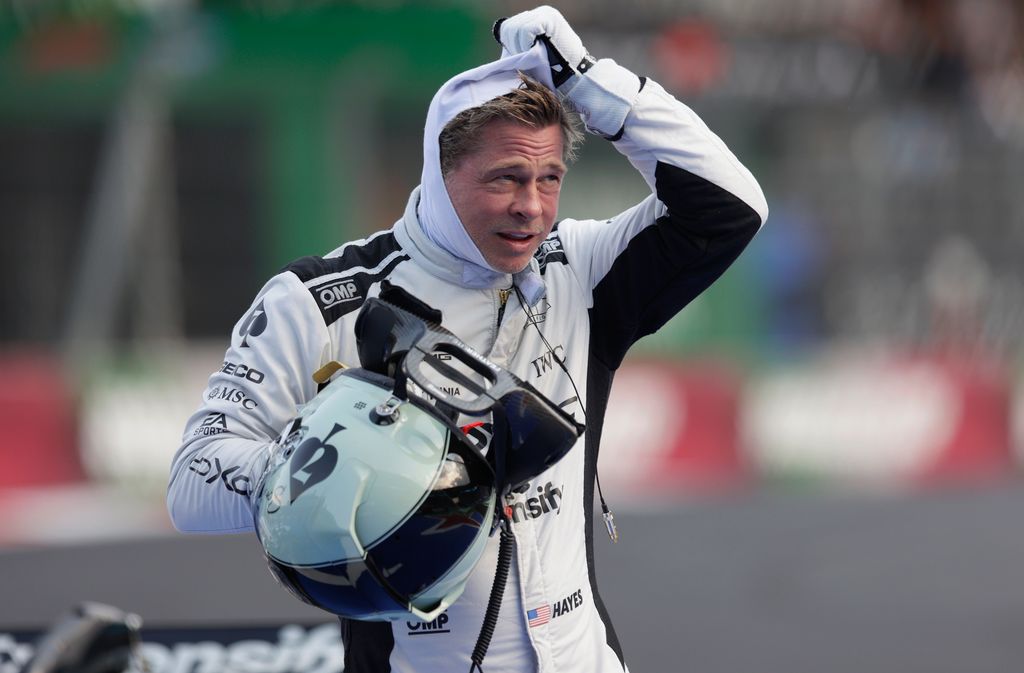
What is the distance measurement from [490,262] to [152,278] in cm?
1025

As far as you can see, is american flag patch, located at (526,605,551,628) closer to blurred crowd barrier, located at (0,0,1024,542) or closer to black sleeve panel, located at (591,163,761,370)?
black sleeve panel, located at (591,163,761,370)

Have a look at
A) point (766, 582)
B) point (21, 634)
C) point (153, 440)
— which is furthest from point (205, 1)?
point (21, 634)

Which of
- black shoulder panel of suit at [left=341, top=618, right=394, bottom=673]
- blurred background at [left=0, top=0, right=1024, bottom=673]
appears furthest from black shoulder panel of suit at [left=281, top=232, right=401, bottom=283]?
blurred background at [left=0, top=0, right=1024, bottom=673]

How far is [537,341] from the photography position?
258cm

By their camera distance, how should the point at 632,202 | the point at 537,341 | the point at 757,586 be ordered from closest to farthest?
the point at 537,341 → the point at 757,586 → the point at 632,202

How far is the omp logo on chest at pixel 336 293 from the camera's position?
249 centimetres

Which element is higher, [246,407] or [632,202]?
[632,202]

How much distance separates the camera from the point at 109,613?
10.3 ft

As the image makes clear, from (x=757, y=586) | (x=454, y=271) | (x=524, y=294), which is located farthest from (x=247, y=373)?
(x=757, y=586)

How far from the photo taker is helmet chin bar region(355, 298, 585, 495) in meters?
2.17

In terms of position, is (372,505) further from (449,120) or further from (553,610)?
(449,120)

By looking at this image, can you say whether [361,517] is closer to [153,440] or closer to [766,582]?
[766,582]

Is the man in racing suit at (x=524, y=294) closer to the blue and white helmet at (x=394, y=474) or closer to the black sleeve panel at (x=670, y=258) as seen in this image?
the black sleeve panel at (x=670, y=258)

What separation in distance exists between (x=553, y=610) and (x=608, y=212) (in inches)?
488
